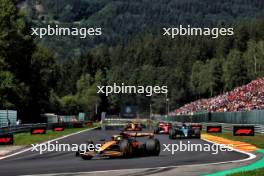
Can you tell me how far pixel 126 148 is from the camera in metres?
19.4

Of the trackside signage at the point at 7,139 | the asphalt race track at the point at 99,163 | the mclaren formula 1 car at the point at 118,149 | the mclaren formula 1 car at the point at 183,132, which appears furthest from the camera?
the mclaren formula 1 car at the point at 183,132

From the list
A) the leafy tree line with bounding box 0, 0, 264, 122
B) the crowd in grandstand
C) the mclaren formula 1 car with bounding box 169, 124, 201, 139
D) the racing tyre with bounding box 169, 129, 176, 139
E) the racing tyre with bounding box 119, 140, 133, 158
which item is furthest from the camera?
the leafy tree line with bounding box 0, 0, 264, 122

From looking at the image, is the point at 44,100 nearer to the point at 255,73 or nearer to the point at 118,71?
the point at 255,73

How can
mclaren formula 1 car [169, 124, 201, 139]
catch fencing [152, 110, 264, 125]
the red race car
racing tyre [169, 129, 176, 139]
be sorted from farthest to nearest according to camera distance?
the red race car, catch fencing [152, 110, 264, 125], mclaren formula 1 car [169, 124, 201, 139], racing tyre [169, 129, 176, 139]

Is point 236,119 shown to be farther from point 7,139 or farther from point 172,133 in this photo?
point 7,139

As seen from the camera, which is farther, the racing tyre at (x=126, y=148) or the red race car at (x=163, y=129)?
the red race car at (x=163, y=129)

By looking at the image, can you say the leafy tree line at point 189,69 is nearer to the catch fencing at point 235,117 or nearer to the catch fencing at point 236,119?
the catch fencing at point 235,117

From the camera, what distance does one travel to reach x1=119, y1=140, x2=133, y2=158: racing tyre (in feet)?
63.5

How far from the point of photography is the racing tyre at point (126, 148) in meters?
19.3

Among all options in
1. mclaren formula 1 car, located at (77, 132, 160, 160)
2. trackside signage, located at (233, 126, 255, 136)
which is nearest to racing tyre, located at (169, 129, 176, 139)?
trackside signage, located at (233, 126, 255, 136)

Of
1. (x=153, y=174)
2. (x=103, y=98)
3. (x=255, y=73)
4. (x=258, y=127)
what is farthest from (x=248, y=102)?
(x=103, y=98)

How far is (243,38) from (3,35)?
107649 mm

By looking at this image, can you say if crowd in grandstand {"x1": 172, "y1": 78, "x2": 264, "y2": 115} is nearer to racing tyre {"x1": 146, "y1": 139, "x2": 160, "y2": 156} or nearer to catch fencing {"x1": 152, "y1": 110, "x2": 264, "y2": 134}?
catch fencing {"x1": 152, "y1": 110, "x2": 264, "y2": 134}

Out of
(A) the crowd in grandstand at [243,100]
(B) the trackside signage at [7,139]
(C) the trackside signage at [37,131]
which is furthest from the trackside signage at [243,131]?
(C) the trackside signage at [37,131]
